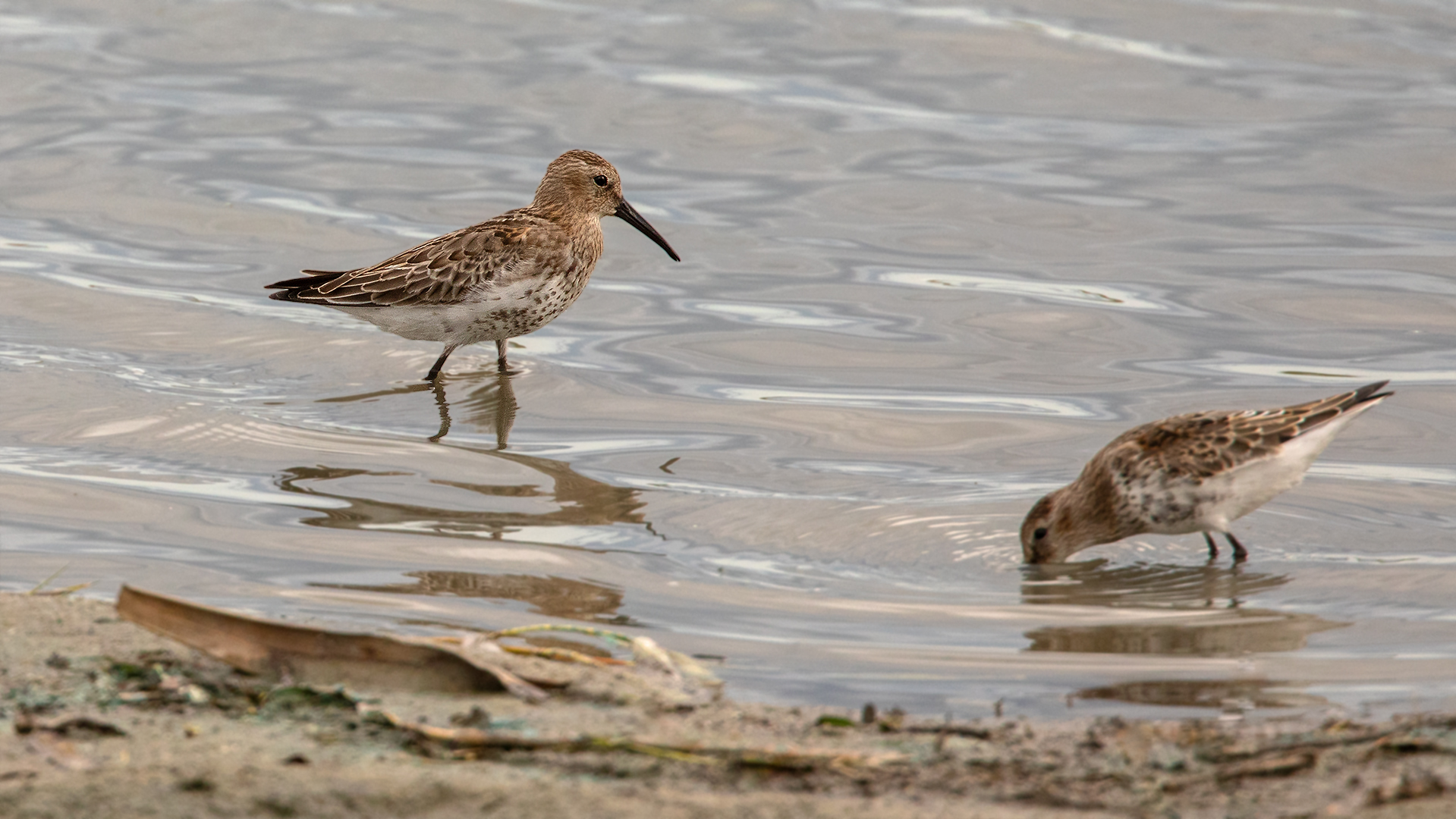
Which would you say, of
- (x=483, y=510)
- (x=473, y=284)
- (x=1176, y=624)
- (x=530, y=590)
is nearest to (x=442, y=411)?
(x=473, y=284)

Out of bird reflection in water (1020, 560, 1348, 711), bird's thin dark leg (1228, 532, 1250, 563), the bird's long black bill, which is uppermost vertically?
the bird's long black bill

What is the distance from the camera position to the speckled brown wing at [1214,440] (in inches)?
264

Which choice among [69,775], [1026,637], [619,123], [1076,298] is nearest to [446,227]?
[619,123]

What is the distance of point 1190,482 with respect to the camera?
661cm

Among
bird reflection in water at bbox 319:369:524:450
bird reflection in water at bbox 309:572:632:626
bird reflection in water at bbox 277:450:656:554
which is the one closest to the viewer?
bird reflection in water at bbox 309:572:632:626

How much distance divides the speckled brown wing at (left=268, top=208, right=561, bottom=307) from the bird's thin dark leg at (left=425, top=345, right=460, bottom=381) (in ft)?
1.32

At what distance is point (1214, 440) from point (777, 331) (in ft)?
15.5

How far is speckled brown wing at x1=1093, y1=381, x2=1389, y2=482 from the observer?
670cm

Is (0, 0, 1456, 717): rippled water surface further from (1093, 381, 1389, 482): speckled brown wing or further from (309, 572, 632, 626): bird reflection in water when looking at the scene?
(1093, 381, 1389, 482): speckled brown wing

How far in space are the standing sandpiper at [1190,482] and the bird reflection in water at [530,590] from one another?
1.80 meters

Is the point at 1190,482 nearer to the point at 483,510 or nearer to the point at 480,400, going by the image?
the point at 483,510

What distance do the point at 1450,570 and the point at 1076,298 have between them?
5203mm

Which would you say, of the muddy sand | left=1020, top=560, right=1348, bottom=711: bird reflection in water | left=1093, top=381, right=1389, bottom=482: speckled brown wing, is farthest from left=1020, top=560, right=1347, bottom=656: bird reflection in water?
the muddy sand

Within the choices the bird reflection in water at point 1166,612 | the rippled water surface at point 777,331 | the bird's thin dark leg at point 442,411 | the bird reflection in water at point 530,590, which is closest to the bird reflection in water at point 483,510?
the rippled water surface at point 777,331
